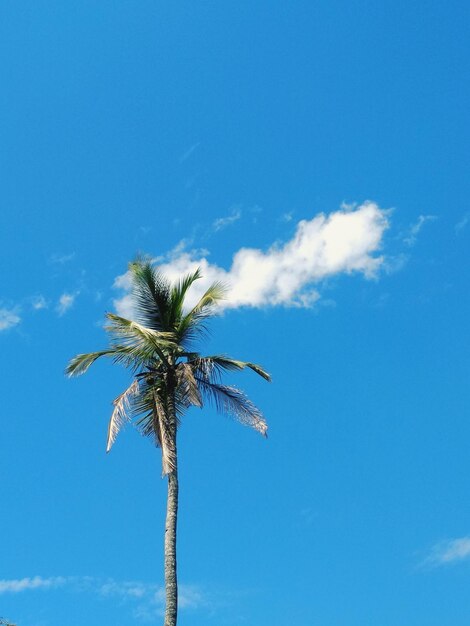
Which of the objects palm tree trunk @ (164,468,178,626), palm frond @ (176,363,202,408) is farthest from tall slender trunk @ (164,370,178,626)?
palm frond @ (176,363,202,408)

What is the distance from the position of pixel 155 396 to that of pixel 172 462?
203cm

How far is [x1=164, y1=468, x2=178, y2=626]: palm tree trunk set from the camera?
18062 mm

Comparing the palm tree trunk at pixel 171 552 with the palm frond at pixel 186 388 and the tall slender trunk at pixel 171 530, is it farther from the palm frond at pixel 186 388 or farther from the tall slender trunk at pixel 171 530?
the palm frond at pixel 186 388

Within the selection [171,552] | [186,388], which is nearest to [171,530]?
[171,552]

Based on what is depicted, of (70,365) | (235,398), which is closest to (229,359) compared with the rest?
(235,398)

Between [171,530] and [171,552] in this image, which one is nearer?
[171,552]

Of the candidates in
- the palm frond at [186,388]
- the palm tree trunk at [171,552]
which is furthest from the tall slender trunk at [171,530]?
the palm frond at [186,388]

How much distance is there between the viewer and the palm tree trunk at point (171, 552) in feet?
59.3

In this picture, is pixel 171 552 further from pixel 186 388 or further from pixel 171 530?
pixel 186 388

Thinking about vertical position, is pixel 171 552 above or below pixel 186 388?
below

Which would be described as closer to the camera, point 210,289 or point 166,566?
point 166,566

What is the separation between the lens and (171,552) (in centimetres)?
1895

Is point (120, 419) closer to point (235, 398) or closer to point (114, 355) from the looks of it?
point (114, 355)

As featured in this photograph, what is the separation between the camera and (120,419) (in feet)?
68.2
